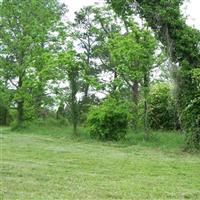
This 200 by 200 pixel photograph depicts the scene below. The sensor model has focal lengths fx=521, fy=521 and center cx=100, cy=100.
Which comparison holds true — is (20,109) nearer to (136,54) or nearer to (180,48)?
(136,54)

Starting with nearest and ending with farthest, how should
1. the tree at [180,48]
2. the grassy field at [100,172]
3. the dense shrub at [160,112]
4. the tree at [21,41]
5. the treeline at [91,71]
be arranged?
the grassy field at [100,172], the tree at [180,48], the treeline at [91,71], the dense shrub at [160,112], the tree at [21,41]

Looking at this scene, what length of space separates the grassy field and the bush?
7.37ft

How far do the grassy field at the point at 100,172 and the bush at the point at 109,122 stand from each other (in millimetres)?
2246

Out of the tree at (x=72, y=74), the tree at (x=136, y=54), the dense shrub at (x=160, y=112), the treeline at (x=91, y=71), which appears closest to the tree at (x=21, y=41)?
the treeline at (x=91, y=71)

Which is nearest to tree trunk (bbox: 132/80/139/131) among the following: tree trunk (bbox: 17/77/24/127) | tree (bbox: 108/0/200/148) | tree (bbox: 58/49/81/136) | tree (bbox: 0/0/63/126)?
tree (bbox: 58/49/81/136)

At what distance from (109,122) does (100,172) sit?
383 inches

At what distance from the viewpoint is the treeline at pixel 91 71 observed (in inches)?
822

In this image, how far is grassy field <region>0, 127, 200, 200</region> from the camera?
344 inches

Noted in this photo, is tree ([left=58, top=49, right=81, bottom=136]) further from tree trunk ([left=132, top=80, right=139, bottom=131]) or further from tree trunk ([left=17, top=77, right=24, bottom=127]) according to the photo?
tree trunk ([left=17, top=77, right=24, bottom=127])

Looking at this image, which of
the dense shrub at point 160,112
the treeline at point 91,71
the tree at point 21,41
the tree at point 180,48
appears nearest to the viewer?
the tree at point 180,48

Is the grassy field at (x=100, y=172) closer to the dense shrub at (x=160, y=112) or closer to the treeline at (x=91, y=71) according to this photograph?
the treeline at (x=91, y=71)

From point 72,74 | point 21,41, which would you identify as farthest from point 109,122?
point 21,41

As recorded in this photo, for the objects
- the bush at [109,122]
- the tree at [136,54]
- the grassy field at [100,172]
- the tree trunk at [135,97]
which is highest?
the tree at [136,54]

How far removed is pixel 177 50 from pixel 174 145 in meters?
3.34
